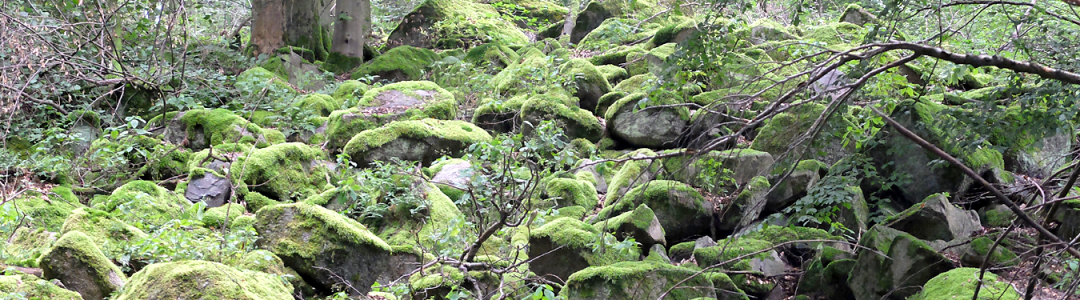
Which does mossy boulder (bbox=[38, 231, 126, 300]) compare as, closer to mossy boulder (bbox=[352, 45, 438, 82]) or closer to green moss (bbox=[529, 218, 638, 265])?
green moss (bbox=[529, 218, 638, 265])

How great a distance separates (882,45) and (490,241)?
3.46m

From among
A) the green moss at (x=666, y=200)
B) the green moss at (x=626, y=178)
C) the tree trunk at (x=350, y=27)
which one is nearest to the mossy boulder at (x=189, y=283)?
the green moss at (x=666, y=200)

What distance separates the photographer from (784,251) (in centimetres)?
604

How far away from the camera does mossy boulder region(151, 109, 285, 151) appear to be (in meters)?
8.25

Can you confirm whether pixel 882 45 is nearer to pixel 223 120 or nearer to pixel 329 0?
pixel 223 120

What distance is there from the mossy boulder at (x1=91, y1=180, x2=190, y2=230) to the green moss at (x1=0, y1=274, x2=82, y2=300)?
1128mm

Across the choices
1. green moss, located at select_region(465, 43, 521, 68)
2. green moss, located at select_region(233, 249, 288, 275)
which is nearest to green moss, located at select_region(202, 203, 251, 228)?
green moss, located at select_region(233, 249, 288, 275)

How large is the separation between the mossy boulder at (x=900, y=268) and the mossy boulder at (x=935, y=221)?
0.69m

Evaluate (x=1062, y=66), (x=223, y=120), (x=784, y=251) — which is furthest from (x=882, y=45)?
(x=223, y=120)

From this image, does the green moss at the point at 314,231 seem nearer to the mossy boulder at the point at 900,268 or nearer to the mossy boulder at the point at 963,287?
the mossy boulder at the point at 900,268

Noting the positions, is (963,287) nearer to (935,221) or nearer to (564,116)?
(935,221)

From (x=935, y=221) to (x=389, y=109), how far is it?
19.3ft

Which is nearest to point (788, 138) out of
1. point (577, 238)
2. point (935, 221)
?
point (935, 221)

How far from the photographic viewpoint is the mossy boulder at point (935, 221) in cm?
560
